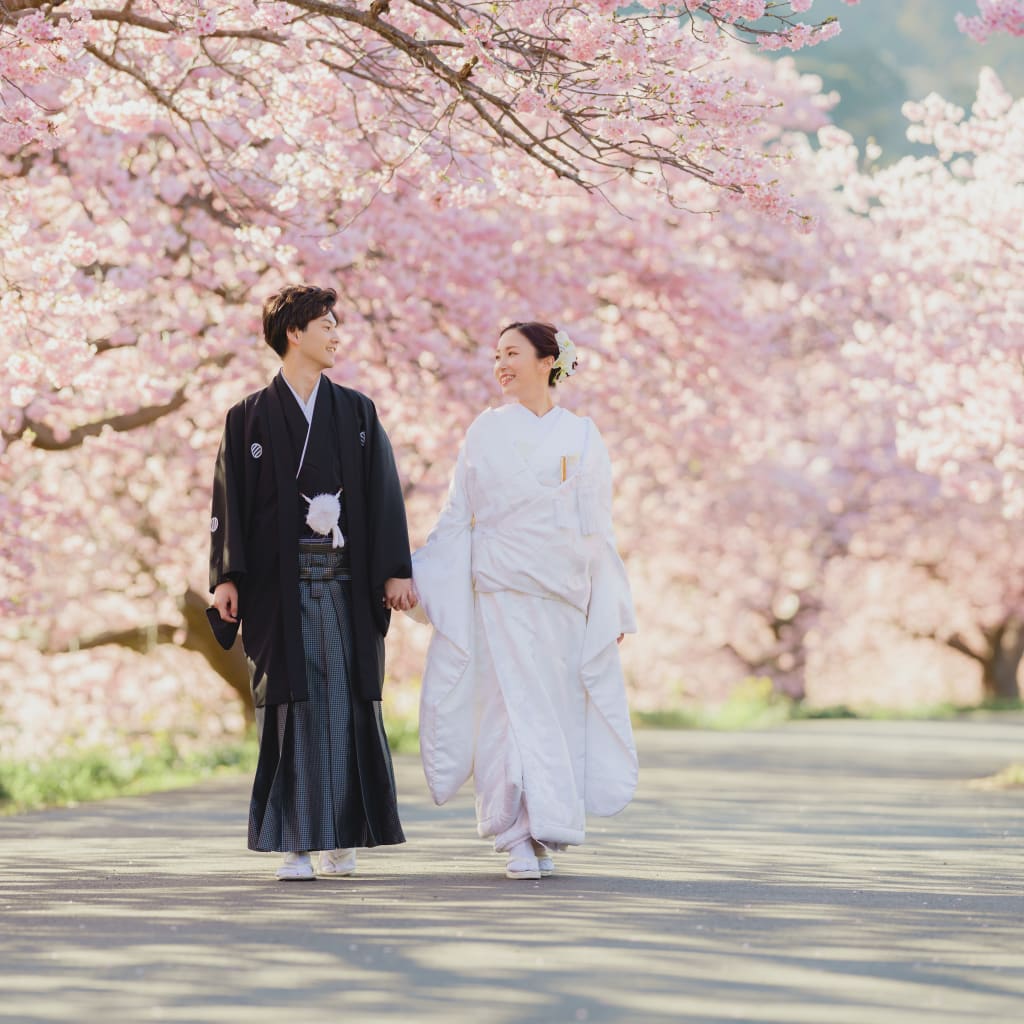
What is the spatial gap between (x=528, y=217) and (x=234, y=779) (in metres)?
5.78

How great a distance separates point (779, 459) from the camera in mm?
27359

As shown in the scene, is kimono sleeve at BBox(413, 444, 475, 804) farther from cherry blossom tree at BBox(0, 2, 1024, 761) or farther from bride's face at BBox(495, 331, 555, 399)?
cherry blossom tree at BBox(0, 2, 1024, 761)

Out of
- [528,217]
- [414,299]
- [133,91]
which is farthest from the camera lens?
[528,217]

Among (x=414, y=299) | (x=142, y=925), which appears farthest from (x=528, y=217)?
(x=142, y=925)

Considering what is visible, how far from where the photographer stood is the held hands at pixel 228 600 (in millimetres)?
6770

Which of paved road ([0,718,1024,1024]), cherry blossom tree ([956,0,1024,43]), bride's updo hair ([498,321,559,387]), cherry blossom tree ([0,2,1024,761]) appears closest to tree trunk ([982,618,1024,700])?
cherry blossom tree ([0,2,1024,761])

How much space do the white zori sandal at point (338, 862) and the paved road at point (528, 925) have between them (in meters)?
0.09

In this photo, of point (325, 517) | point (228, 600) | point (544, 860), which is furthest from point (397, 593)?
point (544, 860)

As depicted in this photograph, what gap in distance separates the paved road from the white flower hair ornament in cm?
184

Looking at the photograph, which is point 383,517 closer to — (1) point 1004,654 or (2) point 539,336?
(2) point 539,336

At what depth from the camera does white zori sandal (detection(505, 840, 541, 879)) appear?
657 cm

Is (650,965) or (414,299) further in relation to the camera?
(414,299)

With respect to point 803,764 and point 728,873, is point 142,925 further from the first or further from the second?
point 803,764

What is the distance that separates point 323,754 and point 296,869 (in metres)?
0.40
